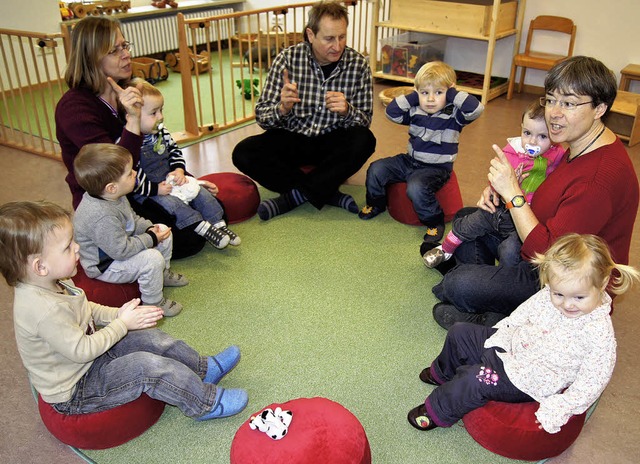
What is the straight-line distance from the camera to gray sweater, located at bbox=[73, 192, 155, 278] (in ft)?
7.57

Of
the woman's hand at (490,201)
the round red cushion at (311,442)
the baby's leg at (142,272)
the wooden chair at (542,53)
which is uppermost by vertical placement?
the wooden chair at (542,53)

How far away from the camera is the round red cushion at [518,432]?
1.83m

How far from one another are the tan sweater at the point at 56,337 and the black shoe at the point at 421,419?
3.24 feet

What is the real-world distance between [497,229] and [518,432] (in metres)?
0.99

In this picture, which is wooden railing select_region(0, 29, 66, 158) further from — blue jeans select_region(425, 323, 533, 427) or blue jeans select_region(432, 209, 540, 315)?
blue jeans select_region(425, 323, 533, 427)

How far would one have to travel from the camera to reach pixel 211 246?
3074mm

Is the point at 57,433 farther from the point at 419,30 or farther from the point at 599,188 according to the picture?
the point at 419,30

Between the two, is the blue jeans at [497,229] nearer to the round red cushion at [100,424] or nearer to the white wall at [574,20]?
the round red cushion at [100,424]

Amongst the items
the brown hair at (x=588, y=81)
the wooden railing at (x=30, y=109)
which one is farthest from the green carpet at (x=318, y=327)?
the wooden railing at (x=30, y=109)

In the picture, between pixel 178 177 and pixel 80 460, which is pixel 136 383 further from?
pixel 178 177

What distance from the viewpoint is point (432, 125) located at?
304cm

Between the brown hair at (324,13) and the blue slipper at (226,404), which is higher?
the brown hair at (324,13)

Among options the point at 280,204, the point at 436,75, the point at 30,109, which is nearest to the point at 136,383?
the point at 280,204

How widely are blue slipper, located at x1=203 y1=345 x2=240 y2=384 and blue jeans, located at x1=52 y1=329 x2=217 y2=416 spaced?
0.13 m
